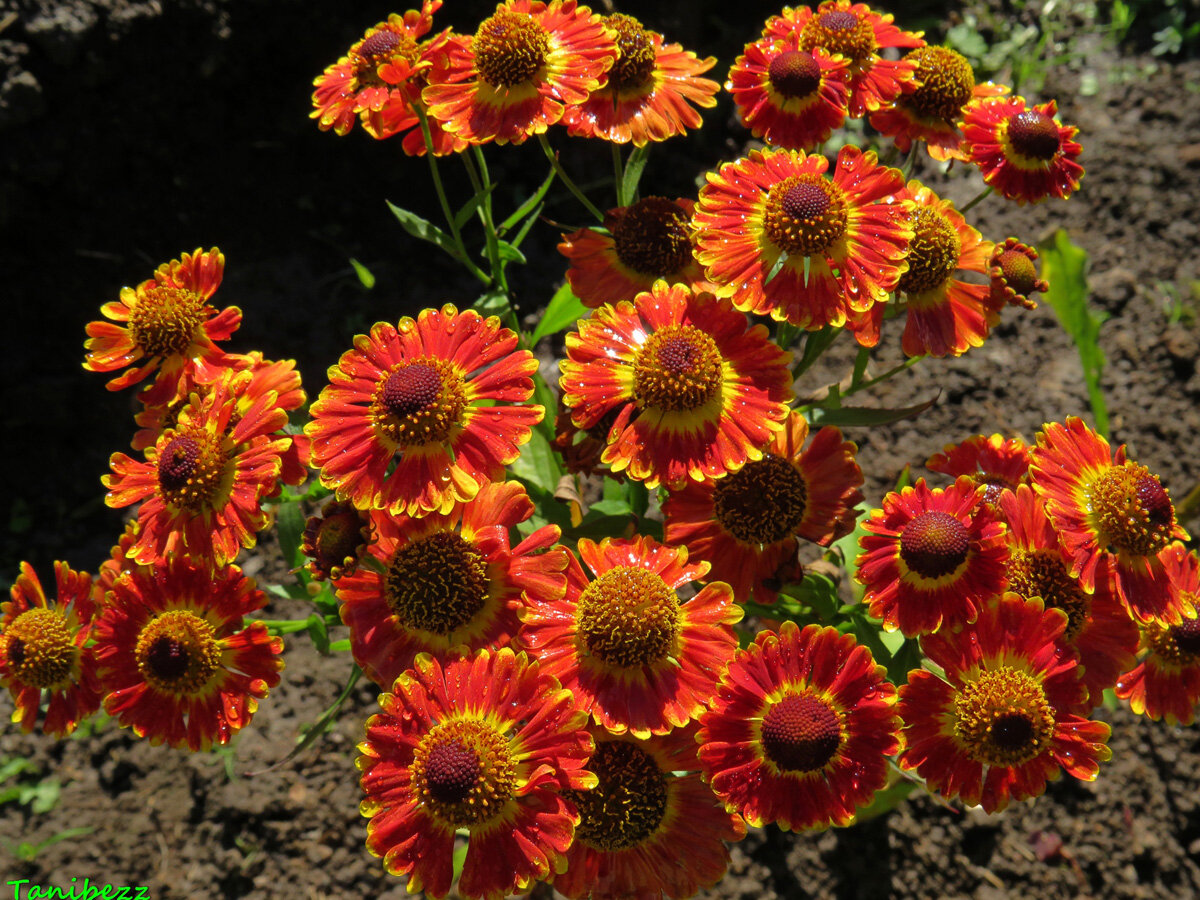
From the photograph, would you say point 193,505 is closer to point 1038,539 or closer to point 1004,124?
A: point 1038,539

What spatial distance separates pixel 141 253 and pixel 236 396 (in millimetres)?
1761

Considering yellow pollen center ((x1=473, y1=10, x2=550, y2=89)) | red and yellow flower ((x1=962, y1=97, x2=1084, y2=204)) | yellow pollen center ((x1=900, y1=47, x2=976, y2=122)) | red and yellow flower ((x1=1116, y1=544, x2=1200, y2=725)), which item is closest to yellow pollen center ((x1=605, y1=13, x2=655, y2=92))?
yellow pollen center ((x1=473, y1=10, x2=550, y2=89))

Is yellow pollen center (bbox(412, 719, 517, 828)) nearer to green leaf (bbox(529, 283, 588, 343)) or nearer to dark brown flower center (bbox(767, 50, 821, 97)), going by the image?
green leaf (bbox(529, 283, 588, 343))

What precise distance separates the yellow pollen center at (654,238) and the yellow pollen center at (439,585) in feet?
2.19

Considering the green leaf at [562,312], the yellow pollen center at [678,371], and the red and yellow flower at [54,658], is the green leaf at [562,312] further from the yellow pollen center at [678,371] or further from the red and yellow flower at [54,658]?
the red and yellow flower at [54,658]

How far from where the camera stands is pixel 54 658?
5.94ft

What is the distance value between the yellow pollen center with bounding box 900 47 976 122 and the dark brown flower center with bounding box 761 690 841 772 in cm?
126

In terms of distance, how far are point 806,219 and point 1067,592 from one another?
83 centimetres

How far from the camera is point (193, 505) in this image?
159 cm

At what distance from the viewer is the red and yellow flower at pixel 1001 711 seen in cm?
146

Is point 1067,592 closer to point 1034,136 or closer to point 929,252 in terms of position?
point 929,252

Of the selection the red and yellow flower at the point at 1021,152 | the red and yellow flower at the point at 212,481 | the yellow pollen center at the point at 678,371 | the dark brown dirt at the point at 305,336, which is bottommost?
the dark brown dirt at the point at 305,336

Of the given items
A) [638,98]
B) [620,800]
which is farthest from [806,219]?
[620,800]

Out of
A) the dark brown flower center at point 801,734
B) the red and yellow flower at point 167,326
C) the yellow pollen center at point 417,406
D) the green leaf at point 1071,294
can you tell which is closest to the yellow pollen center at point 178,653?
the red and yellow flower at point 167,326
